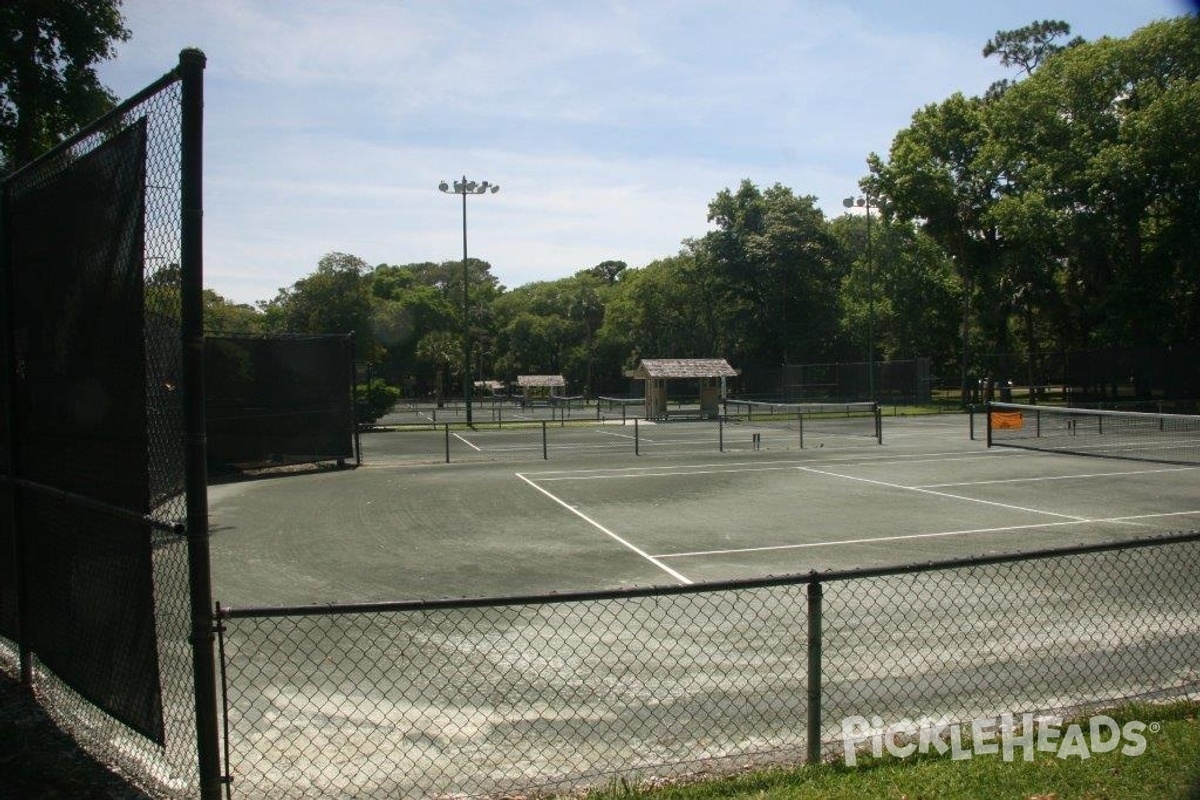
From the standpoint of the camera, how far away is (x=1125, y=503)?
50.2ft

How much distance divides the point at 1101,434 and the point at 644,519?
18.5 m

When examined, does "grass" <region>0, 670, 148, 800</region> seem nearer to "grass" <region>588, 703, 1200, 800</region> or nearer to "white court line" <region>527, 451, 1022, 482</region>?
"grass" <region>588, 703, 1200, 800</region>

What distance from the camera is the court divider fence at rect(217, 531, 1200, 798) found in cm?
495

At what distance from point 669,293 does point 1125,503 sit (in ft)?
211

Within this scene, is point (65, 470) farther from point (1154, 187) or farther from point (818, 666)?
point (1154, 187)

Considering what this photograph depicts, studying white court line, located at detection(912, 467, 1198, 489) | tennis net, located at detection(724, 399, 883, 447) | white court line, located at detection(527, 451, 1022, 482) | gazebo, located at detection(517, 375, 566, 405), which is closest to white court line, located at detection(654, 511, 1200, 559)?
white court line, located at detection(912, 467, 1198, 489)

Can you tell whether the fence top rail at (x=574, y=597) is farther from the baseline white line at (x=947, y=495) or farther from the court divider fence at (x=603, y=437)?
the court divider fence at (x=603, y=437)

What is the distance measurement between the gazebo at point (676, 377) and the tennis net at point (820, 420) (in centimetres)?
356

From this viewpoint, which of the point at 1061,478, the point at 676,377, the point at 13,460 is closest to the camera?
the point at 13,460

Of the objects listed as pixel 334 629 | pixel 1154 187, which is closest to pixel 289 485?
pixel 334 629

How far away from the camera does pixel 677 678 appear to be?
21.9ft

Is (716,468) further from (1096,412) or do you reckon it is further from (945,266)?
(945,266)

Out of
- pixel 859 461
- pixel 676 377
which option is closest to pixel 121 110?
pixel 859 461

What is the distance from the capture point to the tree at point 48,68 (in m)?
17.3
